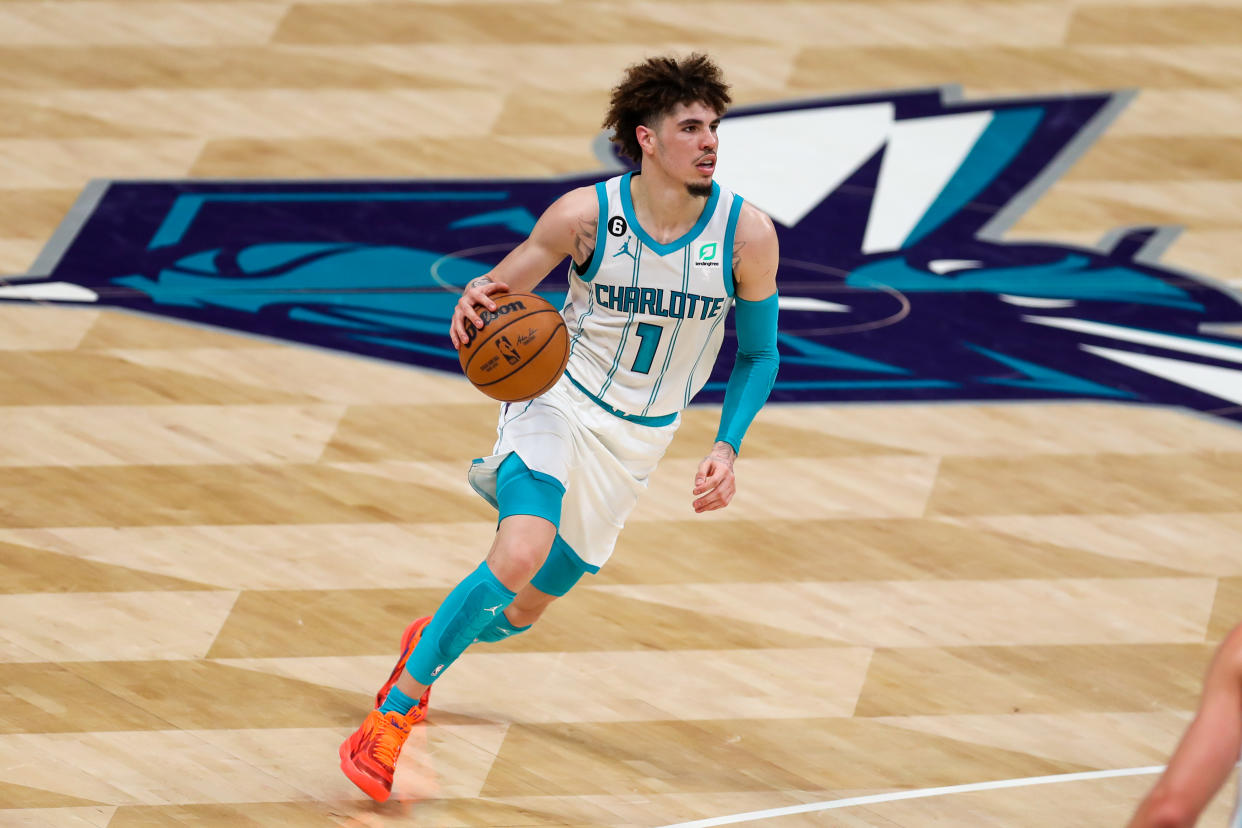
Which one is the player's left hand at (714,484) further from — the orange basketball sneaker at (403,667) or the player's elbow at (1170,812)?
the player's elbow at (1170,812)

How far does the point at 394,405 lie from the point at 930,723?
293 centimetres

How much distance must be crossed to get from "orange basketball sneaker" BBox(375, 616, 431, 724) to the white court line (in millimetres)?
831

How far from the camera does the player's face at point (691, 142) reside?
16.1 feet

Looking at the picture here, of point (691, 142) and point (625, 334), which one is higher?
point (691, 142)

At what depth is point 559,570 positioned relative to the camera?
17.3ft

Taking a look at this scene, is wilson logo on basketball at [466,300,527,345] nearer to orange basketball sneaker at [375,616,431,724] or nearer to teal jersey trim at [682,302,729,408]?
teal jersey trim at [682,302,729,408]

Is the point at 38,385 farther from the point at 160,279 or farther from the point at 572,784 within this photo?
the point at 572,784

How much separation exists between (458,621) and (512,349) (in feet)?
2.62

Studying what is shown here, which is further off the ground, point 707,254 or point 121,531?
point 707,254

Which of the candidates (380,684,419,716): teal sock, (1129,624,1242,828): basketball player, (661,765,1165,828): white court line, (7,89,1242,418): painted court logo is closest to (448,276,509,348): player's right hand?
(380,684,419,716): teal sock

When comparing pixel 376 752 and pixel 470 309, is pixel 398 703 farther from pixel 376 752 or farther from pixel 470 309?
pixel 470 309

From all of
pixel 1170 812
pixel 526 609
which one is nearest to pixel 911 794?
pixel 526 609

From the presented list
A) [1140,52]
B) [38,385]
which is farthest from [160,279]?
[1140,52]

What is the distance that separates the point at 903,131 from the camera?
32.3ft
